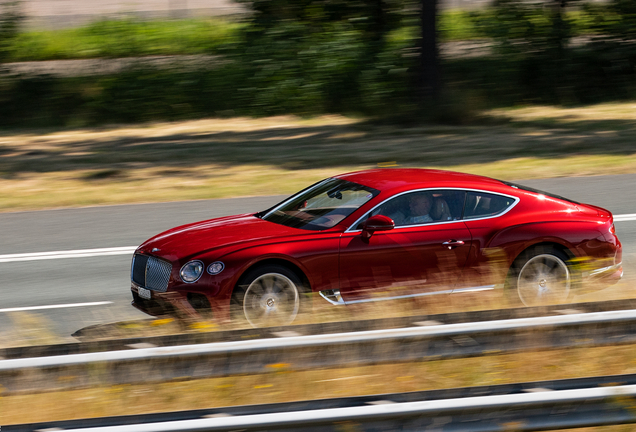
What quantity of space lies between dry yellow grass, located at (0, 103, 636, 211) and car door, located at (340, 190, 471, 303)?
722cm

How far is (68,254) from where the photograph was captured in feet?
33.5

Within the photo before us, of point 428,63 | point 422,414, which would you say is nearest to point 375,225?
point 422,414

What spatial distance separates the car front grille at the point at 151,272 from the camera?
265 inches

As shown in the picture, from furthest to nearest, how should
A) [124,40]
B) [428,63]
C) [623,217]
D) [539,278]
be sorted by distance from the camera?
[124,40], [428,63], [623,217], [539,278]

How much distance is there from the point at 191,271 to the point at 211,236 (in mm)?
507

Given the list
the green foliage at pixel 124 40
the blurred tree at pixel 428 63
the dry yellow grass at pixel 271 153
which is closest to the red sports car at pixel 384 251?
the dry yellow grass at pixel 271 153

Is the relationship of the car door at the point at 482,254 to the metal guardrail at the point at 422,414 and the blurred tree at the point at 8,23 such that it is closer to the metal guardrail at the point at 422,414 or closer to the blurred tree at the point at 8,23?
the metal guardrail at the point at 422,414

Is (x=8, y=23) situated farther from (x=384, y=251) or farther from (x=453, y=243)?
(x=453, y=243)

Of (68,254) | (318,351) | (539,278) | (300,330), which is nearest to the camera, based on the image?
(318,351)

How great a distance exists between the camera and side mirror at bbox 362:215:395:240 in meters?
6.81

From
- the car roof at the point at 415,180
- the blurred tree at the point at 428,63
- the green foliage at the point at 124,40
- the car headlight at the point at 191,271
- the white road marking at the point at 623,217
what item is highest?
the green foliage at the point at 124,40

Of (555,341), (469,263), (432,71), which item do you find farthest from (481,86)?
(555,341)

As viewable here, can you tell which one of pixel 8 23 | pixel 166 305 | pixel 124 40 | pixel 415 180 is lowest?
pixel 166 305

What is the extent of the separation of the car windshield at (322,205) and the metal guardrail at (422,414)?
334 centimetres
